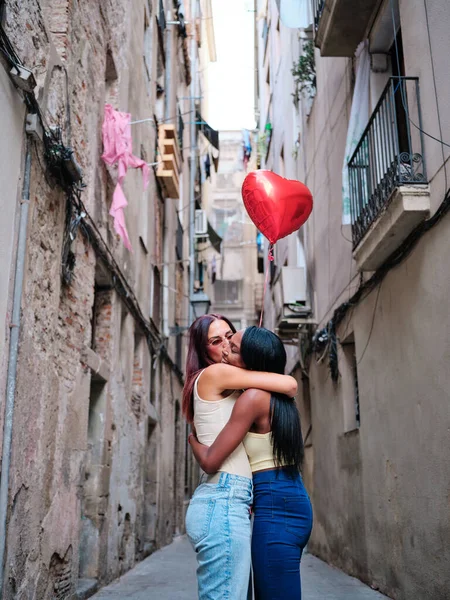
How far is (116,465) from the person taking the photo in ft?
31.1

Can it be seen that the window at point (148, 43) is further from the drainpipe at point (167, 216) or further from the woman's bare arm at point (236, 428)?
the woman's bare arm at point (236, 428)

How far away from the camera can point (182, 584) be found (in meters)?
7.87

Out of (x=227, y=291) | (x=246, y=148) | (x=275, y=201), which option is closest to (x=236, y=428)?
(x=275, y=201)

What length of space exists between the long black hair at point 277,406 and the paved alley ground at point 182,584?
428cm

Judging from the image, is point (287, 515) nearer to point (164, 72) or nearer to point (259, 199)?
point (259, 199)

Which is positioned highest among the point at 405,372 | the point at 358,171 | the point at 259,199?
the point at 358,171

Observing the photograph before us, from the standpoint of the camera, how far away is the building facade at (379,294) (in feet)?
19.1

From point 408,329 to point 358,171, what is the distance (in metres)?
2.09

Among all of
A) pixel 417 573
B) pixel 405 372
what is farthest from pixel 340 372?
pixel 417 573

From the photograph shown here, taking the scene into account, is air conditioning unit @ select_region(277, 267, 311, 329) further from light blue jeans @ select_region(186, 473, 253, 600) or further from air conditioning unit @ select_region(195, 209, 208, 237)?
air conditioning unit @ select_region(195, 209, 208, 237)

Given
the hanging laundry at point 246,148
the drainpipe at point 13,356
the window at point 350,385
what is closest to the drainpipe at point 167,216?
the window at point 350,385

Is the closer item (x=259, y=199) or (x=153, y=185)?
(x=259, y=199)

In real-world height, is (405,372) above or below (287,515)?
above

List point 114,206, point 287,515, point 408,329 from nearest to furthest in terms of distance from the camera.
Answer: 1. point 287,515
2. point 408,329
3. point 114,206
